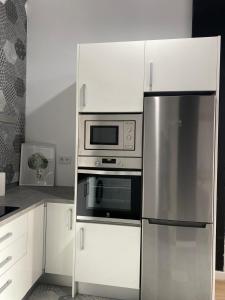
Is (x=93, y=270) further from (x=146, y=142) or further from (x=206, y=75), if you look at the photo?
(x=206, y=75)

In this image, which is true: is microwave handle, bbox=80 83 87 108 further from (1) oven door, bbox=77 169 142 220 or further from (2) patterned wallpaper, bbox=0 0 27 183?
(2) patterned wallpaper, bbox=0 0 27 183

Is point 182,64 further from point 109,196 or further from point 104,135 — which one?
point 109,196

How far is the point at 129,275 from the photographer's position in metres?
2.10

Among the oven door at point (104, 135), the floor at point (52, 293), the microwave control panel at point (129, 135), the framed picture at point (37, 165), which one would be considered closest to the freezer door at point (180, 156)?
the microwave control panel at point (129, 135)

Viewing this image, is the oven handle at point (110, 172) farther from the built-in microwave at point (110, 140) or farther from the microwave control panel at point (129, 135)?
the microwave control panel at point (129, 135)

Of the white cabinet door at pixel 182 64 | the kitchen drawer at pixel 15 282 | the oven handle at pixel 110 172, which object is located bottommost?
the kitchen drawer at pixel 15 282

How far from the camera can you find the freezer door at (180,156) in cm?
193

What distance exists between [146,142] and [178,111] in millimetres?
323

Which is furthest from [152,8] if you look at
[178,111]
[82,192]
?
[82,192]

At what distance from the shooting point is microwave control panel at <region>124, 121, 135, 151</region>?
2.05 meters

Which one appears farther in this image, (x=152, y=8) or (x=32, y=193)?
(x=152, y=8)

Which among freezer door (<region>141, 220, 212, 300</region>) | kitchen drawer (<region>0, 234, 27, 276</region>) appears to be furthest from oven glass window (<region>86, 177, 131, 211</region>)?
kitchen drawer (<region>0, 234, 27, 276</region>)

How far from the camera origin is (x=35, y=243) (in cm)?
217

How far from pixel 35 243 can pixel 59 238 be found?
208 millimetres
